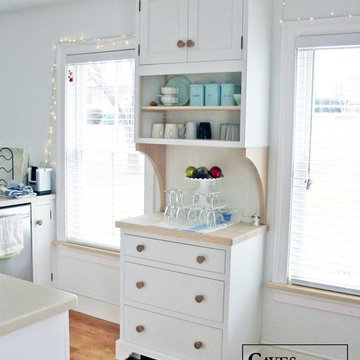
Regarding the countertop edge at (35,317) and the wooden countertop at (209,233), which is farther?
the wooden countertop at (209,233)

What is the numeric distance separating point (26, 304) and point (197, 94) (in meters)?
1.89

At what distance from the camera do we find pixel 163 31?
3145 mm

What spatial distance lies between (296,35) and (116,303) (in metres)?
2.28

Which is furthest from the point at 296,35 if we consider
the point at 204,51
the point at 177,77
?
the point at 177,77

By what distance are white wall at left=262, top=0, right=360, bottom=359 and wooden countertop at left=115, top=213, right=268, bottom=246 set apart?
Result: 21 cm

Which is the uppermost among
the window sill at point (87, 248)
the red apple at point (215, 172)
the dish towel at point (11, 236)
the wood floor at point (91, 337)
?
the red apple at point (215, 172)

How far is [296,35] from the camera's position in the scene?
3057 millimetres

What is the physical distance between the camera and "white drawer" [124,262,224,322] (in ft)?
9.59

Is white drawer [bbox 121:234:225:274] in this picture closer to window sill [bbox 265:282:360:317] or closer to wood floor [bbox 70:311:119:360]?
window sill [bbox 265:282:360:317]

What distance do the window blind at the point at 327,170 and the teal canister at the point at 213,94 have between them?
47 cm

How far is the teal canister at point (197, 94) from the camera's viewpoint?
3172mm

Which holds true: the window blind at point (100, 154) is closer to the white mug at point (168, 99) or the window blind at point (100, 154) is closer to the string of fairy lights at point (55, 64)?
the string of fairy lights at point (55, 64)

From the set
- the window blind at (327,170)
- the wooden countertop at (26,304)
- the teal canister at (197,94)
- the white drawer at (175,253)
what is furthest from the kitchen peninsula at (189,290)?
the wooden countertop at (26,304)

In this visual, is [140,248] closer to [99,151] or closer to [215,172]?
[215,172]
